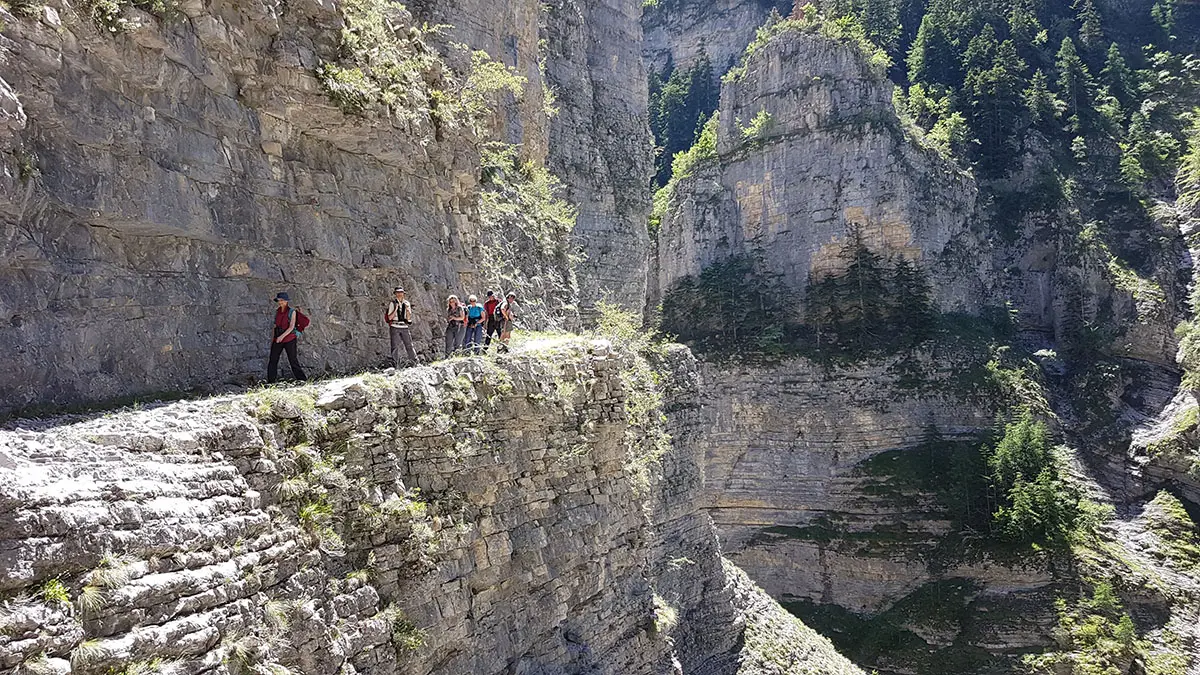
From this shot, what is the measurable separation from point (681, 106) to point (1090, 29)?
103ft

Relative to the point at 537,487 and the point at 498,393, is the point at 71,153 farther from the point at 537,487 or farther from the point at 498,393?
the point at 537,487

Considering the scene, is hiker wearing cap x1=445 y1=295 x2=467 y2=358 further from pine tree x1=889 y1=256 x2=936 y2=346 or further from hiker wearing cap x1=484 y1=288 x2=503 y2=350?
pine tree x1=889 y1=256 x2=936 y2=346

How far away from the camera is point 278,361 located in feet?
27.8

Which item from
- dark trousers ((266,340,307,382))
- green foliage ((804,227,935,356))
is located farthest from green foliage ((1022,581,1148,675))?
dark trousers ((266,340,307,382))

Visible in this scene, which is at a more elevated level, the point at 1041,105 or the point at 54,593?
the point at 1041,105

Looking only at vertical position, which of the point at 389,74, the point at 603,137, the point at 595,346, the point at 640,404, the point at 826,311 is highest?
the point at 603,137

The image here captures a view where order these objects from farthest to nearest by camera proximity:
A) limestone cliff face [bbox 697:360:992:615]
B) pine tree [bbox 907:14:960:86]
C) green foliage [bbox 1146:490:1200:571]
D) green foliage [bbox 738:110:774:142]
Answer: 1. pine tree [bbox 907:14:960:86]
2. green foliage [bbox 738:110:774:142]
3. limestone cliff face [bbox 697:360:992:615]
4. green foliage [bbox 1146:490:1200:571]

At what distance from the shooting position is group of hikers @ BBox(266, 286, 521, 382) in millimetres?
8211

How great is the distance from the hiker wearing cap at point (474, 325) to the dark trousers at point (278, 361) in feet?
9.12

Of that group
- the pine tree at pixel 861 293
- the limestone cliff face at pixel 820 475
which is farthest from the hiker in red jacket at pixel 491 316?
the pine tree at pixel 861 293

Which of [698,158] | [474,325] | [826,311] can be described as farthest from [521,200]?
[698,158]

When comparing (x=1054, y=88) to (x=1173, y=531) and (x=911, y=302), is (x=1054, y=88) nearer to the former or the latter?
(x=911, y=302)

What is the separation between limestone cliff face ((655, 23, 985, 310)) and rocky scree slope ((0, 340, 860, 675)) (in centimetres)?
3050

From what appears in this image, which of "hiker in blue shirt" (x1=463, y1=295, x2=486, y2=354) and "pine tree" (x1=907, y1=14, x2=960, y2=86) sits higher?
"pine tree" (x1=907, y1=14, x2=960, y2=86)
